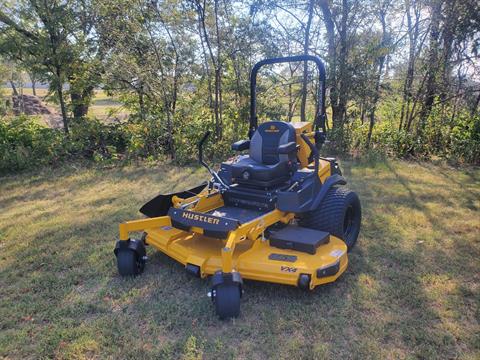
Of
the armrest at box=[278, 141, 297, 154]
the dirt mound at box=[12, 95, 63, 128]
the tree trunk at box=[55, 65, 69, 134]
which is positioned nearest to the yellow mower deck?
the armrest at box=[278, 141, 297, 154]

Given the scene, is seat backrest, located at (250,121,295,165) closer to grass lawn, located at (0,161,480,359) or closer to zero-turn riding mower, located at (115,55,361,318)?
zero-turn riding mower, located at (115,55,361,318)

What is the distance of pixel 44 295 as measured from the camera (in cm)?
316

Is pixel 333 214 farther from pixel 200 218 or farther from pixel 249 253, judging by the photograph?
pixel 200 218

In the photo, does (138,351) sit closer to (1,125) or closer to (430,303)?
(430,303)

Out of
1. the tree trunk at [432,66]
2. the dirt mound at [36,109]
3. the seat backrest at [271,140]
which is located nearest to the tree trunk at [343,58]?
the tree trunk at [432,66]

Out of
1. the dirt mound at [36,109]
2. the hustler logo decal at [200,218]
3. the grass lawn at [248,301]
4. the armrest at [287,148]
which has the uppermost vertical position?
the armrest at [287,148]

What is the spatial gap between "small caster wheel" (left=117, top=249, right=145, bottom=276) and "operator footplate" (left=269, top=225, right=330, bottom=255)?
1179 millimetres

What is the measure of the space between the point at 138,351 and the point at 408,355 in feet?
5.54

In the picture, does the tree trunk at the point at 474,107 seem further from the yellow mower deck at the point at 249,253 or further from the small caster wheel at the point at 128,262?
the small caster wheel at the point at 128,262

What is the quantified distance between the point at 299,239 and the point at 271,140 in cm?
116

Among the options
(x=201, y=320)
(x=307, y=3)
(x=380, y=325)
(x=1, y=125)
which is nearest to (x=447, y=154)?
(x=307, y=3)

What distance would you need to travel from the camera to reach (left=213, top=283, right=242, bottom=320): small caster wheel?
2688 millimetres

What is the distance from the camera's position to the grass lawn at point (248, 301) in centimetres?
252

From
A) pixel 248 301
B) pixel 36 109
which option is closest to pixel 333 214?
pixel 248 301
